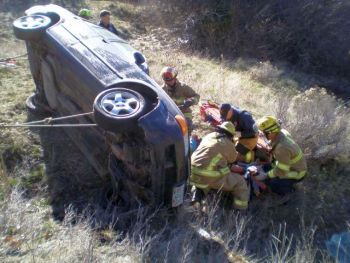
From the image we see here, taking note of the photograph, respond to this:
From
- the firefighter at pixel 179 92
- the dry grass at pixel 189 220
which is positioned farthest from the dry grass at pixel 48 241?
the firefighter at pixel 179 92

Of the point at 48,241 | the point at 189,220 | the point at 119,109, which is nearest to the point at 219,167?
→ the point at 189,220

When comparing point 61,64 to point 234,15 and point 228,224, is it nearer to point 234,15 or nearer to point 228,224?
point 228,224

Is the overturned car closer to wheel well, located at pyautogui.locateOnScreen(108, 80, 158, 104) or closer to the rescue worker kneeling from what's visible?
wheel well, located at pyautogui.locateOnScreen(108, 80, 158, 104)

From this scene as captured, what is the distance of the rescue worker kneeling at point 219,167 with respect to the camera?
524cm

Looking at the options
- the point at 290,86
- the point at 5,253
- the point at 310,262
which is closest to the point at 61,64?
the point at 5,253

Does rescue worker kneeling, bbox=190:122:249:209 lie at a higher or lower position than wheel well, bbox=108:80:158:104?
lower

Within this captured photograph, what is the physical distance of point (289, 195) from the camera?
6.08 m

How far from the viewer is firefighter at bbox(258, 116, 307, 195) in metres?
5.68

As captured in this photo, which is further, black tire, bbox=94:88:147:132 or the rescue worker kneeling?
the rescue worker kneeling

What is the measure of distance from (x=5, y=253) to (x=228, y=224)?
7.88 feet

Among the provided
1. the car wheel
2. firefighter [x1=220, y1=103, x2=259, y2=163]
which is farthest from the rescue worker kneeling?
the car wheel

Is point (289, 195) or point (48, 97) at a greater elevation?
point (48, 97)

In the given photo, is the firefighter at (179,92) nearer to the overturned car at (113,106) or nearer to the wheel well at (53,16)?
the overturned car at (113,106)

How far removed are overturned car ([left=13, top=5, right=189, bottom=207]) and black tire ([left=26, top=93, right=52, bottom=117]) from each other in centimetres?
26
